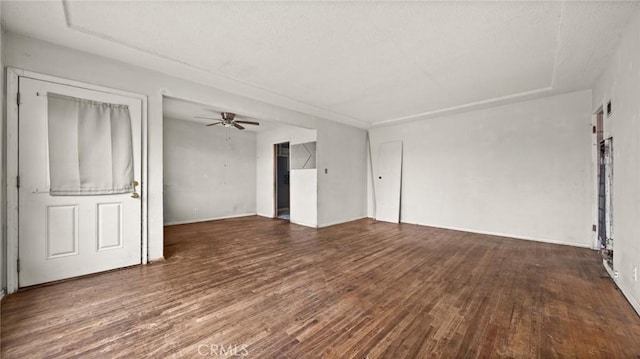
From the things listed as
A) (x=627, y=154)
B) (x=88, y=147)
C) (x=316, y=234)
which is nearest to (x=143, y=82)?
(x=88, y=147)

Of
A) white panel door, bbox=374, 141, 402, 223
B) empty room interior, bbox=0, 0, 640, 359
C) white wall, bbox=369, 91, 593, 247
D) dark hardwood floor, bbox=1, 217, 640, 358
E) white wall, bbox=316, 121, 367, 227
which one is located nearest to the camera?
dark hardwood floor, bbox=1, 217, 640, 358

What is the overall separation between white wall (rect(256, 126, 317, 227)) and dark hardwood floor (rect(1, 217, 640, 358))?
7.58 ft

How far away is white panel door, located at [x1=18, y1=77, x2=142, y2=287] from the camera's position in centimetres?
249

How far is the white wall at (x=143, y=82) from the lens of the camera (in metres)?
2.51

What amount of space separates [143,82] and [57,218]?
1883 millimetres

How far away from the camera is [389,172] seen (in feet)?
21.5

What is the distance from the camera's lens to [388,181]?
6566 millimetres

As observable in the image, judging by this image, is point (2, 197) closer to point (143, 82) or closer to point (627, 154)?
point (143, 82)

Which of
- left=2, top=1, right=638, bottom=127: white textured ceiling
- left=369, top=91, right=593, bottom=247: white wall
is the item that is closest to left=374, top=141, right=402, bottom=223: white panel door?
left=369, top=91, right=593, bottom=247: white wall

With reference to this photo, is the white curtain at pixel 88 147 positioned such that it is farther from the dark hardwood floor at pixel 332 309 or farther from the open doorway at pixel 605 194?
the open doorway at pixel 605 194

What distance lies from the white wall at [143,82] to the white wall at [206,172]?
295 centimetres

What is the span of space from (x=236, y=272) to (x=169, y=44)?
273cm

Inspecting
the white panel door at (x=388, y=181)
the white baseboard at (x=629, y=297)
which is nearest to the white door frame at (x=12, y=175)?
the white baseboard at (x=629, y=297)

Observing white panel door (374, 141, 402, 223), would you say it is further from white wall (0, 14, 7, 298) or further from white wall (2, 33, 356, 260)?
white wall (0, 14, 7, 298)
